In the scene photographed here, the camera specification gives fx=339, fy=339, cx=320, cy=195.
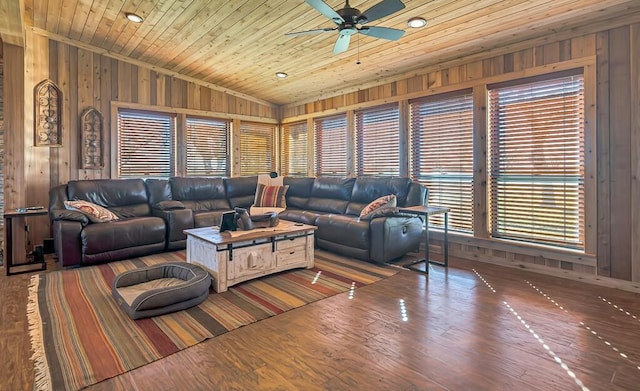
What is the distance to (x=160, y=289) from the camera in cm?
270

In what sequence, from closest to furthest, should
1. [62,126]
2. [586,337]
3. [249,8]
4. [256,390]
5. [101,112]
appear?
1. [256,390]
2. [586,337]
3. [249,8]
4. [62,126]
5. [101,112]

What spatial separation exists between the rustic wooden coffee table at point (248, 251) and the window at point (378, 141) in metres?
2.16

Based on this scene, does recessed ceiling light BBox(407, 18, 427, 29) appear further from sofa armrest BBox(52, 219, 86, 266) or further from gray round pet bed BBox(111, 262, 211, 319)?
sofa armrest BBox(52, 219, 86, 266)

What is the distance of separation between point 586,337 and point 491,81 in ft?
9.90

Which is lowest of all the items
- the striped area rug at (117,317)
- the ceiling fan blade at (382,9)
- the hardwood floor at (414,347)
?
the hardwood floor at (414,347)

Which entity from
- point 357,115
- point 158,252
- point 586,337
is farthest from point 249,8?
point 586,337

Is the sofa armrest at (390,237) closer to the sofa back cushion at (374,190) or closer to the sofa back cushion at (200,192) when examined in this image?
the sofa back cushion at (374,190)

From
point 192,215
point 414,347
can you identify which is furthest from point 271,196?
point 414,347

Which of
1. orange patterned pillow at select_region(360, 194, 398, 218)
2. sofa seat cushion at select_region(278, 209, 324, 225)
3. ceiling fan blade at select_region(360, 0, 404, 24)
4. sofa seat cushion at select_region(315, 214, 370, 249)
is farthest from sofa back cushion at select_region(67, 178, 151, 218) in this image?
ceiling fan blade at select_region(360, 0, 404, 24)

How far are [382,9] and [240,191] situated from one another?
14.0ft

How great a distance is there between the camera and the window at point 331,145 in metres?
6.29

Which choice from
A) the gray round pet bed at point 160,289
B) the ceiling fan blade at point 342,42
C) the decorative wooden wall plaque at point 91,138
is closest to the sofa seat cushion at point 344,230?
the gray round pet bed at point 160,289

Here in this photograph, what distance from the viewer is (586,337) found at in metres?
2.38

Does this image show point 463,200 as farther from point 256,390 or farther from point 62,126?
point 62,126
